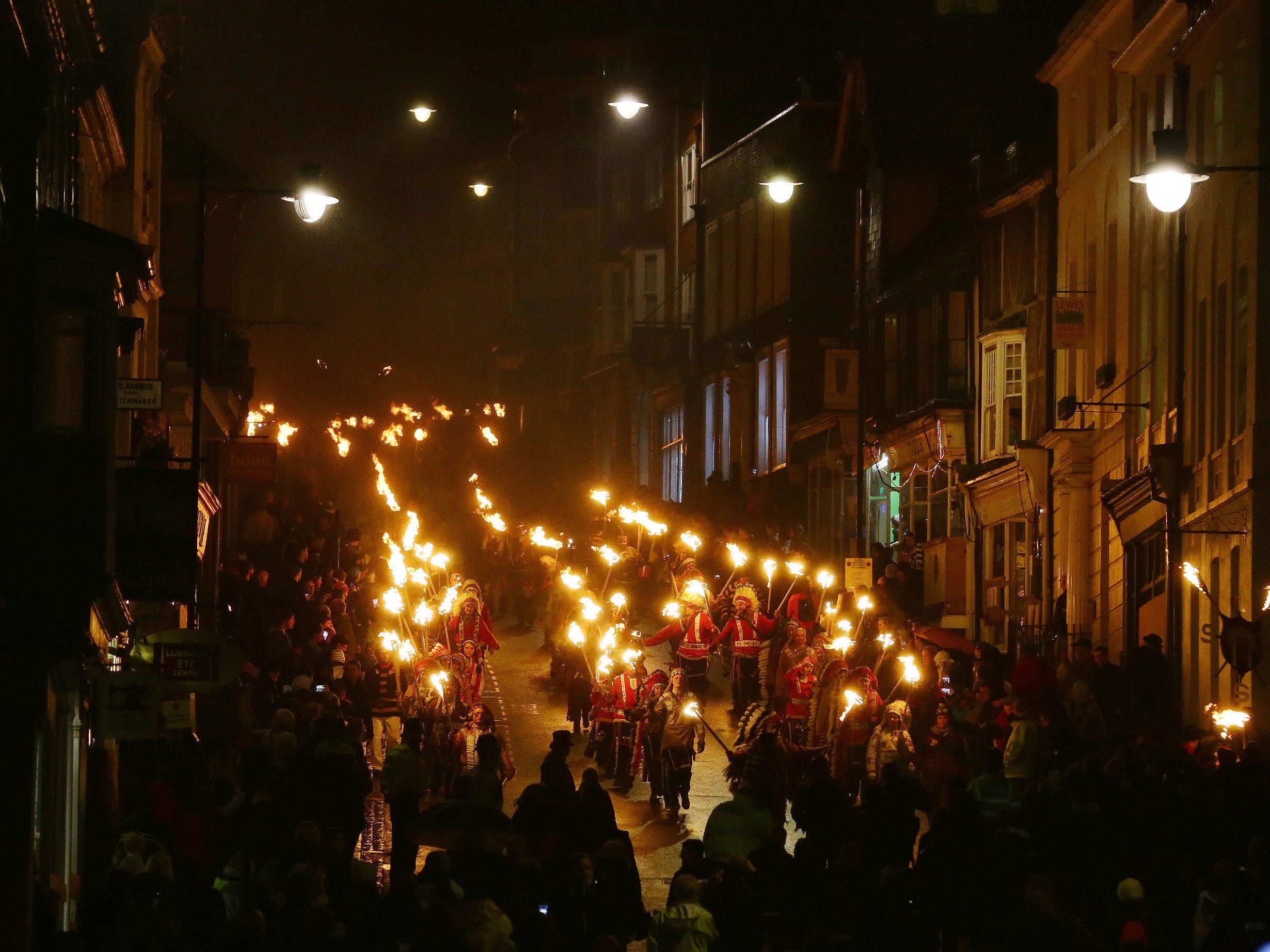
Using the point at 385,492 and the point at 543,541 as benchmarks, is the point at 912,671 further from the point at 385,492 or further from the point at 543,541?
the point at 385,492

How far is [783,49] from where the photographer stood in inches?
2362

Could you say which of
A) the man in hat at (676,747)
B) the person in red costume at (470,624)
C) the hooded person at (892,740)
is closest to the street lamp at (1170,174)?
the hooded person at (892,740)

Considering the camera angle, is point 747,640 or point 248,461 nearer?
point 747,640

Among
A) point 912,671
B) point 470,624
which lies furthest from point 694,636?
point 912,671

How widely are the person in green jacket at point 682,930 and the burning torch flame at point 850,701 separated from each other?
12.0m

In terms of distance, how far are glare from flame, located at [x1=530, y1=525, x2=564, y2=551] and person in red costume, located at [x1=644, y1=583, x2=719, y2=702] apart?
12.4m

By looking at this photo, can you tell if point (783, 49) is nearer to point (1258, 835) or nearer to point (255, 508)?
point (255, 508)

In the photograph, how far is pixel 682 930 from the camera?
44.3ft

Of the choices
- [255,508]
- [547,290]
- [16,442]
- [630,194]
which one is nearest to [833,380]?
[255,508]

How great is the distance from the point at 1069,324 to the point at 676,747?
10016mm

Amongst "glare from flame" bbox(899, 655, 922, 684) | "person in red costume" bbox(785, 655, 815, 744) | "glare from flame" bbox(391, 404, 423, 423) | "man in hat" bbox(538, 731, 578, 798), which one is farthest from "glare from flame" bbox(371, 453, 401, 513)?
"man in hat" bbox(538, 731, 578, 798)

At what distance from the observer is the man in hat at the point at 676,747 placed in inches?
1026

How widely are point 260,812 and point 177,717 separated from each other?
2651 millimetres

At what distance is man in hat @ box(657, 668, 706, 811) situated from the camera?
26.1m
